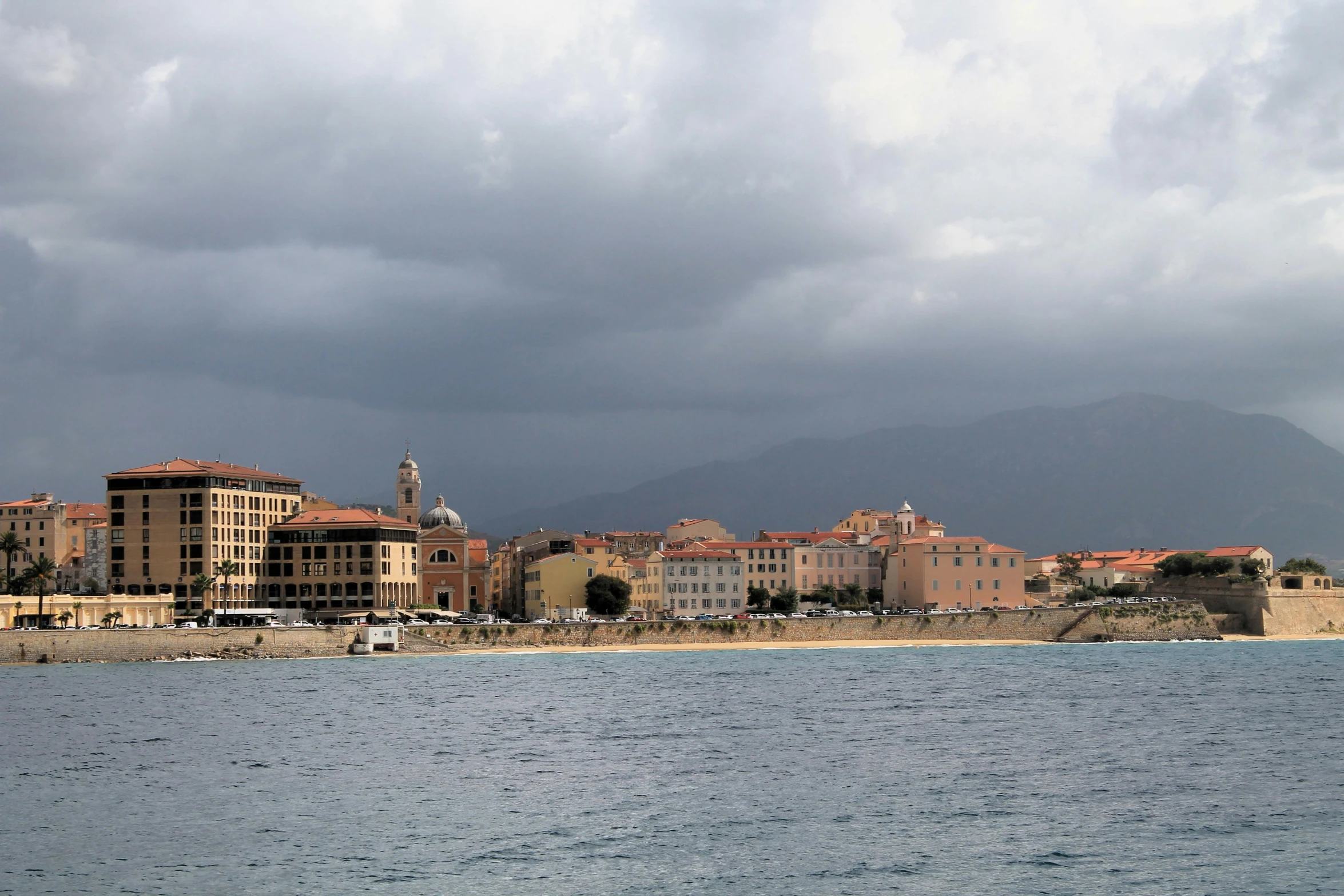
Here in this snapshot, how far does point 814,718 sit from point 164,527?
3979 inches

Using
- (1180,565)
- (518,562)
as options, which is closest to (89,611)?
(518,562)

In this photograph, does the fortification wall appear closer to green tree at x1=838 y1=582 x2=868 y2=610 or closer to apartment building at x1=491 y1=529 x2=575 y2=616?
green tree at x1=838 y1=582 x2=868 y2=610

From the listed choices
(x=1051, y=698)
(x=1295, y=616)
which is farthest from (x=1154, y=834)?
(x=1295, y=616)

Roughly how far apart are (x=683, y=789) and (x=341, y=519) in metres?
115

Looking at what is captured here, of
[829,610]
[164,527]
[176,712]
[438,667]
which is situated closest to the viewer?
[176,712]

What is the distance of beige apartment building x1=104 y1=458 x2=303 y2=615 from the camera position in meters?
145

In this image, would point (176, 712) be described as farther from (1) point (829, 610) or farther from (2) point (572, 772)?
(1) point (829, 610)

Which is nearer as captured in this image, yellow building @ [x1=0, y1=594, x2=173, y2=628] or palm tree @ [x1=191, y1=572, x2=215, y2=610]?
yellow building @ [x1=0, y1=594, x2=173, y2=628]

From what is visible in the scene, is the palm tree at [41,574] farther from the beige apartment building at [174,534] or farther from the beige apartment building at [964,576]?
the beige apartment building at [964,576]

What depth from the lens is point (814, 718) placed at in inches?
2509

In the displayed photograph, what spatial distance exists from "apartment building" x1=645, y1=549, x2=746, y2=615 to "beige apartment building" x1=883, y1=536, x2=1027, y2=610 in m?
19.6

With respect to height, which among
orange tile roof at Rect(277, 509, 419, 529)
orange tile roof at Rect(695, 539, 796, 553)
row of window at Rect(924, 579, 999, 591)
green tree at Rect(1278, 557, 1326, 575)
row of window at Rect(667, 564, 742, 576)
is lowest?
row of window at Rect(924, 579, 999, 591)

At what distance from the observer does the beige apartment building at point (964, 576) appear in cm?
15600

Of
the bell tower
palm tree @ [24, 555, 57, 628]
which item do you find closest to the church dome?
the bell tower
